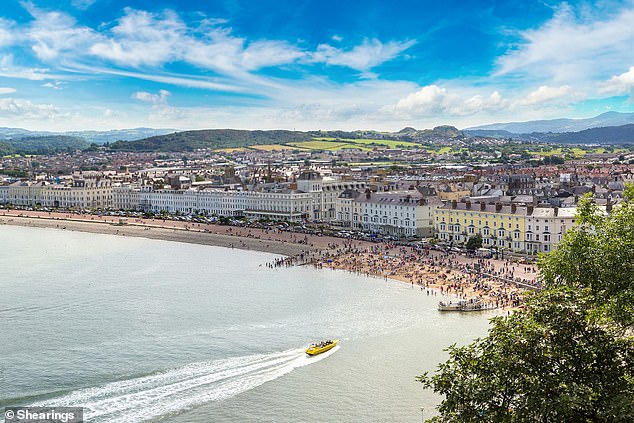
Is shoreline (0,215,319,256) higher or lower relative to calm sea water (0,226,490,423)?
higher

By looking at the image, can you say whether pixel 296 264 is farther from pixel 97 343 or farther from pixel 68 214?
pixel 68 214

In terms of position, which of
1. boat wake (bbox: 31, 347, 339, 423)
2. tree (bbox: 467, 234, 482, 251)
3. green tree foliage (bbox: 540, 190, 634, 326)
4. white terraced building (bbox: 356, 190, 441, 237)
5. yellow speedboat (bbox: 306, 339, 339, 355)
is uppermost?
green tree foliage (bbox: 540, 190, 634, 326)

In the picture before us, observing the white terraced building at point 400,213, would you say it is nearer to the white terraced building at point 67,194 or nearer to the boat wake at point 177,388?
the boat wake at point 177,388

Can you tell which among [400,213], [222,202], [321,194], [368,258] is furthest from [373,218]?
[222,202]

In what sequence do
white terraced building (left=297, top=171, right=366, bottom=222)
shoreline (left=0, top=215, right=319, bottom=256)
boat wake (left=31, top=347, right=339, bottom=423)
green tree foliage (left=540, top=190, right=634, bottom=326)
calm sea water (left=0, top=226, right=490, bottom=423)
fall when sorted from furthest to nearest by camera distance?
white terraced building (left=297, top=171, right=366, bottom=222) → shoreline (left=0, top=215, right=319, bottom=256) → calm sea water (left=0, top=226, right=490, bottom=423) → boat wake (left=31, top=347, right=339, bottom=423) → green tree foliage (left=540, top=190, right=634, bottom=326)

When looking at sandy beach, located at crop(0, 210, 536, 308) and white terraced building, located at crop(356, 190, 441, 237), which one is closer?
sandy beach, located at crop(0, 210, 536, 308)

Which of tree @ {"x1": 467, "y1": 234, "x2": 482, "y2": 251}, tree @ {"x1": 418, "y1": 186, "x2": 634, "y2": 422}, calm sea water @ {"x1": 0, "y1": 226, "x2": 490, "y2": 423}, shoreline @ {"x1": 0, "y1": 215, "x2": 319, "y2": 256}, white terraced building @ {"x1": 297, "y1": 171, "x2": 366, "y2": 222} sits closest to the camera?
tree @ {"x1": 418, "y1": 186, "x2": 634, "y2": 422}

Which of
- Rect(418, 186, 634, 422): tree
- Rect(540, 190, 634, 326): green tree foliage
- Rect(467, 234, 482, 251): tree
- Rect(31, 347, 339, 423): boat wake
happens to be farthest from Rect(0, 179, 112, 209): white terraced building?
Rect(418, 186, 634, 422): tree

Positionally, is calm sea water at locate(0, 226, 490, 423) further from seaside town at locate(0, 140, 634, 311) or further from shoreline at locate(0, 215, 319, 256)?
shoreline at locate(0, 215, 319, 256)

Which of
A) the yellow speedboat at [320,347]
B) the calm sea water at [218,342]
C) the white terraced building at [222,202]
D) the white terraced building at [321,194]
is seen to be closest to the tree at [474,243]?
the calm sea water at [218,342]
